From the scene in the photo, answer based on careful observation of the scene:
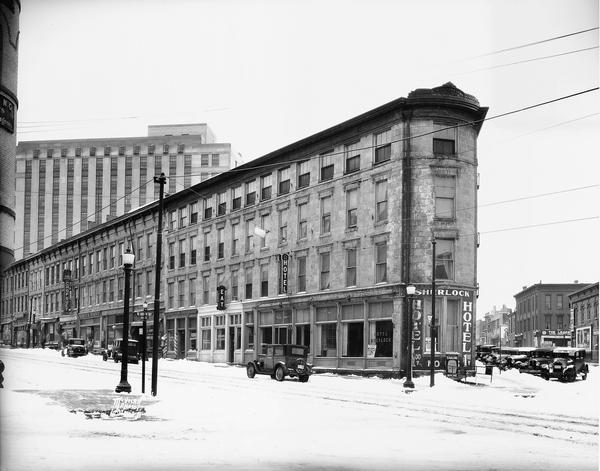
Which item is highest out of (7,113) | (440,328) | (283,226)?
(7,113)

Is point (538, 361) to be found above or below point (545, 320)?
below

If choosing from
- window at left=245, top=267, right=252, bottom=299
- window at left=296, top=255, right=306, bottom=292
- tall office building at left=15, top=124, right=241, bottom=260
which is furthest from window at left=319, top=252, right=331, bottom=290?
tall office building at left=15, top=124, right=241, bottom=260

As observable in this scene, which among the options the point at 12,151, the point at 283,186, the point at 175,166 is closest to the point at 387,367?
the point at 283,186

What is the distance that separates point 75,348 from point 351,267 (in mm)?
19798

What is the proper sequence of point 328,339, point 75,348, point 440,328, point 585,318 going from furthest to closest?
point 585,318, point 75,348, point 328,339, point 440,328

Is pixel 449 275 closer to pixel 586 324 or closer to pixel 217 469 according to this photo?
pixel 217 469

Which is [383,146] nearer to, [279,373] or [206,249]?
[206,249]

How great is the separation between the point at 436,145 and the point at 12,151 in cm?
2136

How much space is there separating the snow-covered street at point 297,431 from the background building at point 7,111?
3215 mm

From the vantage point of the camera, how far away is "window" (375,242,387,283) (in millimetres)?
31469

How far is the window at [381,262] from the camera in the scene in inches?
1239

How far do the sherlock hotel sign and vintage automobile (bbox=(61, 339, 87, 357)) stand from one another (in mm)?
21624

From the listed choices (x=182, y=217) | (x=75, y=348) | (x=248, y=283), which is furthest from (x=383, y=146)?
(x=75, y=348)

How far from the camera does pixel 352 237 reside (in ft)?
107
